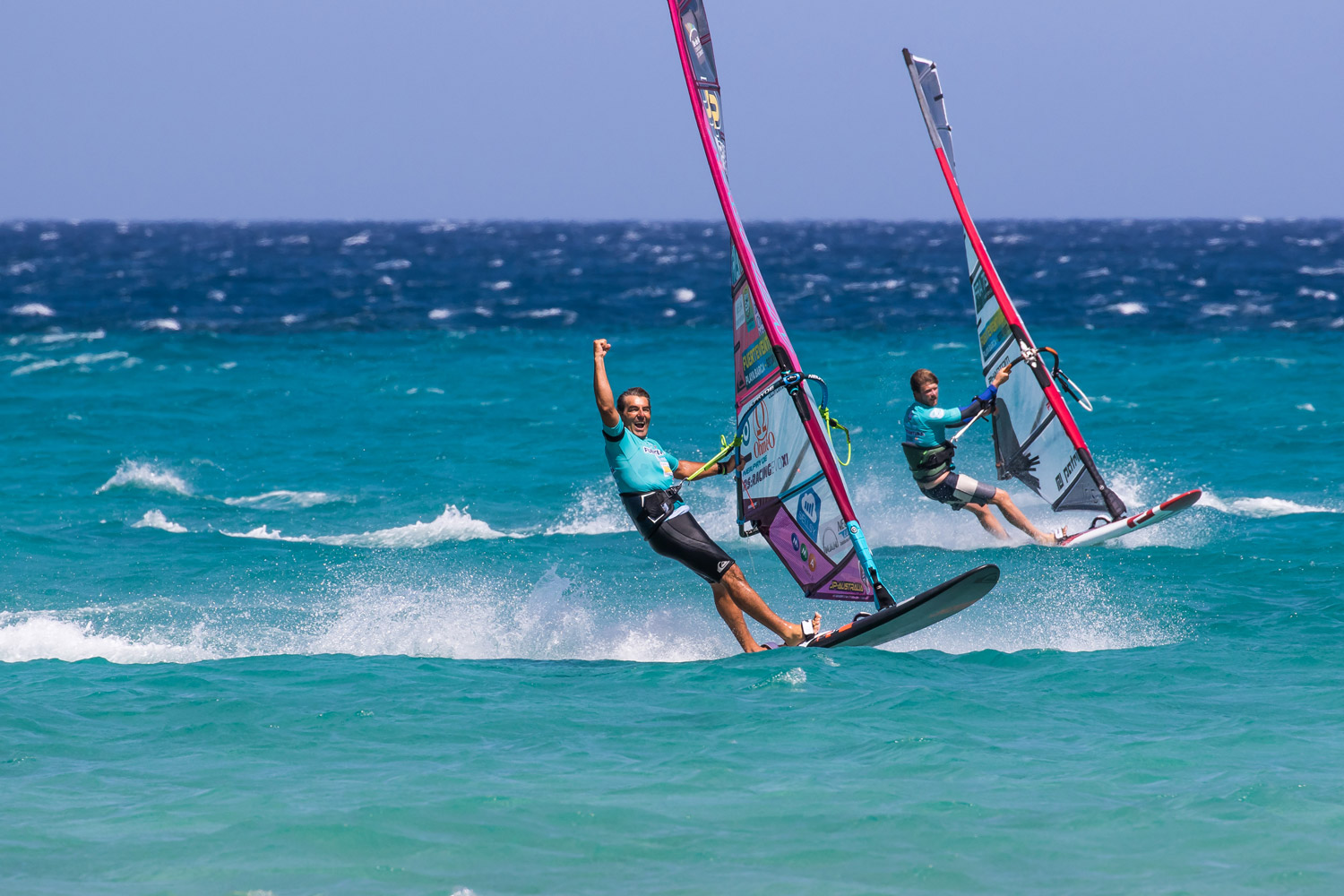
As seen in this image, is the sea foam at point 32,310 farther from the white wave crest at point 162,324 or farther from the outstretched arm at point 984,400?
the outstretched arm at point 984,400

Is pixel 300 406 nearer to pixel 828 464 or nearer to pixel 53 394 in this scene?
pixel 53 394

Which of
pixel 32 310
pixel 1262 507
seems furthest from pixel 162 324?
pixel 1262 507

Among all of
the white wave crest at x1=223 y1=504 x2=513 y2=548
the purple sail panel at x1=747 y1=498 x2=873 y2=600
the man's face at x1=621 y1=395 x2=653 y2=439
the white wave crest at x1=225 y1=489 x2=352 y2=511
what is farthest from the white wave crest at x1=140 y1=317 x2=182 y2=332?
the purple sail panel at x1=747 y1=498 x2=873 y2=600

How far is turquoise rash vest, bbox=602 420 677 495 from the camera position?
359 inches

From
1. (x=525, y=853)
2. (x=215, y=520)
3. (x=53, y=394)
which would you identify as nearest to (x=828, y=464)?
(x=525, y=853)

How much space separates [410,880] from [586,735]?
209cm

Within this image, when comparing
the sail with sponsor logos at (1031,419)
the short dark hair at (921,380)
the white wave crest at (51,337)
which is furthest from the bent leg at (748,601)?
the white wave crest at (51,337)

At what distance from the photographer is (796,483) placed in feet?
30.3

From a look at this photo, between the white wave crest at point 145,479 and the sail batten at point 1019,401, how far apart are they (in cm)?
1046

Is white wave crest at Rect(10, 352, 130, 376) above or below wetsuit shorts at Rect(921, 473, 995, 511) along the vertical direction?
above

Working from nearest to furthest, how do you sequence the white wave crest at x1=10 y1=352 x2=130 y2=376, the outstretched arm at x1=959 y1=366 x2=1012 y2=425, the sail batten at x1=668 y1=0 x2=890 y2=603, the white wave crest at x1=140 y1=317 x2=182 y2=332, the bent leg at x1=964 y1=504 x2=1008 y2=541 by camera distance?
the sail batten at x1=668 y1=0 x2=890 y2=603, the outstretched arm at x1=959 y1=366 x2=1012 y2=425, the bent leg at x1=964 y1=504 x2=1008 y2=541, the white wave crest at x1=10 y1=352 x2=130 y2=376, the white wave crest at x1=140 y1=317 x2=182 y2=332

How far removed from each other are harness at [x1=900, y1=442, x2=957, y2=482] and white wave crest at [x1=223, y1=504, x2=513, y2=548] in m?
4.91

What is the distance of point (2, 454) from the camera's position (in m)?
20.6

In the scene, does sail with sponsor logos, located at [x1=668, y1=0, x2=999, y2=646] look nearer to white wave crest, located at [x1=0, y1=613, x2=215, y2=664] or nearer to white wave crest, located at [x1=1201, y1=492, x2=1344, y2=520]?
white wave crest, located at [x1=0, y1=613, x2=215, y2=664]
